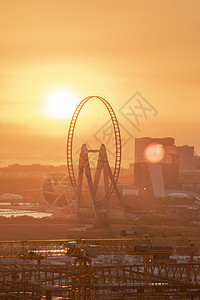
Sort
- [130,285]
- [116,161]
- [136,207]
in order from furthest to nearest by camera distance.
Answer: [136,207], [116,161], [130,285]

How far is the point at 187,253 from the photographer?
254 ft

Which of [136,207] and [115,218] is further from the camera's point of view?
[136,207]

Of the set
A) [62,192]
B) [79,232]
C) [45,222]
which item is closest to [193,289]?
[79,232]

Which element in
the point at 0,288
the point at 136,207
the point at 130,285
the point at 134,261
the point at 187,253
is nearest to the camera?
the point at 0,288

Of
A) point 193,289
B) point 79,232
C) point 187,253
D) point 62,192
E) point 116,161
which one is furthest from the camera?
point 62,192

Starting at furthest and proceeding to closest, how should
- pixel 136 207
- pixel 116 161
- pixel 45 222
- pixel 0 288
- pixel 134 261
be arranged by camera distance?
pixel 136 207 < pixel 116 161 < pixel 45 222 < pixel 134 261 < pixel 0 288

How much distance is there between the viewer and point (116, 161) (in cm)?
14325

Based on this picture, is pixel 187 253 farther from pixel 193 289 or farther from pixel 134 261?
pixel 193 289

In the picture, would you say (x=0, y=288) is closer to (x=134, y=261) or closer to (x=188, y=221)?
(x=134, y=261)

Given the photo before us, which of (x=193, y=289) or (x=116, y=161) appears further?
(x=116, y=161)

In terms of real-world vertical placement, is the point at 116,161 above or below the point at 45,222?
above

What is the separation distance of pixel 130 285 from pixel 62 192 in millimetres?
138363

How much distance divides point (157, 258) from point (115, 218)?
83.2 metres

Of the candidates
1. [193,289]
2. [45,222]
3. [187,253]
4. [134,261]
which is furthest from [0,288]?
[45,222]
